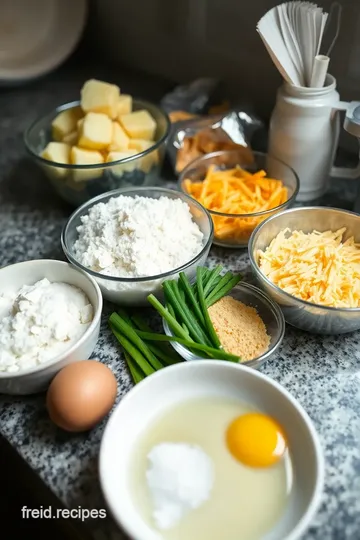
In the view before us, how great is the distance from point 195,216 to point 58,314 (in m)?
0.33

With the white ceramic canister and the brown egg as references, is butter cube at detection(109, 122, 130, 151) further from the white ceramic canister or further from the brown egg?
the brown egg

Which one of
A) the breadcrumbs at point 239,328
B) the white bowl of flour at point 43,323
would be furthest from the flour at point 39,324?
the breadcrumbs at point 239,328

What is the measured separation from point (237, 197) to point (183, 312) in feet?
1.06

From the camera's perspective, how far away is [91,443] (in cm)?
76

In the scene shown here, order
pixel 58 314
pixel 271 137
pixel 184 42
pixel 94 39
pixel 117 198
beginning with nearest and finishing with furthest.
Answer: pixel 58 314, pixel 117 198, pixel 271 137, pixel 184 42, pixel 94 39

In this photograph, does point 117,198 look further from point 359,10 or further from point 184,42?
point 184,42

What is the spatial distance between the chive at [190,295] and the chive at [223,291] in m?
0.03

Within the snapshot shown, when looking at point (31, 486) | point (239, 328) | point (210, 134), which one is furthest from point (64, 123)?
point (31, 486)

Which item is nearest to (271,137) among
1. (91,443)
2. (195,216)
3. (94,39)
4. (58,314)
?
(195,216)

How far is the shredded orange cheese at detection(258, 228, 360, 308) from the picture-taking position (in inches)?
33.2

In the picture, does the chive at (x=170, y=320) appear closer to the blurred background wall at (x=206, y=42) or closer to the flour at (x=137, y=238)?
the flour at (x=137, y=238)

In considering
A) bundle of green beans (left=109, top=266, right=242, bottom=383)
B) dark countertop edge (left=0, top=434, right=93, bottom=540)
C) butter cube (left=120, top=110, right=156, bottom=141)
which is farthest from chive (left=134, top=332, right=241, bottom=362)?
butter cube (left=120, top=110, right=156, bottom=141)

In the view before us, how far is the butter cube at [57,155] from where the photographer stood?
1.08 meters

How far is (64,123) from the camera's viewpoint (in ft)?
3.90
